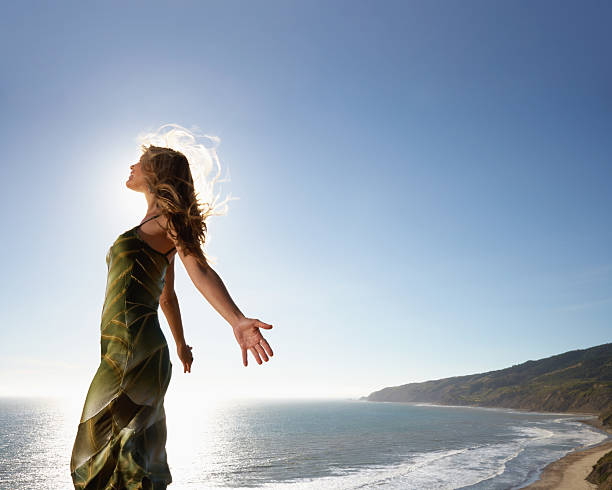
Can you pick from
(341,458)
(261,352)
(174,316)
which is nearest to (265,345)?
(261,352)

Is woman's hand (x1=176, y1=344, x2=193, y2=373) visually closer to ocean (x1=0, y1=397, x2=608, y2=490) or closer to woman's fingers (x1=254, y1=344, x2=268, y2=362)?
woman's fingers (x1=254, y1=344, x2=268, y2=362)

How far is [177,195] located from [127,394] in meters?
0.87

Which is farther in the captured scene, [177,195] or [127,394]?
[177,195]


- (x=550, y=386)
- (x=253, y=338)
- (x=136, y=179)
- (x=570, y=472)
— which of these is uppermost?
(x=136, y=179)

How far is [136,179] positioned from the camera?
2279 millimetres

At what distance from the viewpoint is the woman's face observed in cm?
227

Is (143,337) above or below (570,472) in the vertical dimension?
above

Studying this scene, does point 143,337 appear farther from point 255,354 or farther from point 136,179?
point 136,179

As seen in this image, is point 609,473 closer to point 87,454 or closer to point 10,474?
point 87,454

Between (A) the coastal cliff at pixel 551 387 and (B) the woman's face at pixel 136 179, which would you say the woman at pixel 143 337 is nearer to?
(B) the woman's face at pixel 136 179

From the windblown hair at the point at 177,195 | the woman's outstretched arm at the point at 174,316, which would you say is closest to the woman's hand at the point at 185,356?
the woman's outstretched arm at the point at 174,316

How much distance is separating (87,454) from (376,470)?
43416 millimetres

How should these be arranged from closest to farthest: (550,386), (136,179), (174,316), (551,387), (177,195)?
(177,195), (136,179), (174,316), (551,387), (550,386)

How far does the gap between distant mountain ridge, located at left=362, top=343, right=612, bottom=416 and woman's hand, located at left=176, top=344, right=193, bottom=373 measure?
106 meters
